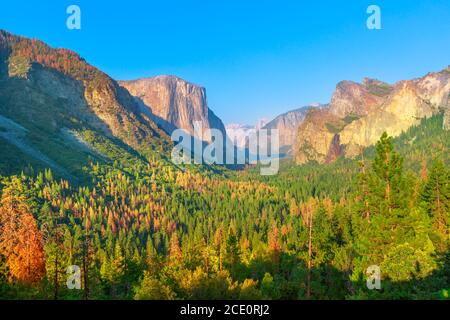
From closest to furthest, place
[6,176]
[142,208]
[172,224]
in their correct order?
[172,224], [6,176], [142,208]

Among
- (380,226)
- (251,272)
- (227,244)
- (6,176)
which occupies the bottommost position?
(251,272)

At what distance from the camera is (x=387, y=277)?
3597cm

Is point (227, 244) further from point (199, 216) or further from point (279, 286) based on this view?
point (199, 216)

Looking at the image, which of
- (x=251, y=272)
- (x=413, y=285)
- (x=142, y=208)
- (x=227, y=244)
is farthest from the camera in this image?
(x=142, y=208)

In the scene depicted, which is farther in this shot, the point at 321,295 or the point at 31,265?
the point at 321,295

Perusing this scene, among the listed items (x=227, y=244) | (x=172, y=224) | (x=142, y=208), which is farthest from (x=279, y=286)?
(x=142, y=208)

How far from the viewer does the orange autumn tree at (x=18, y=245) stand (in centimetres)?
4428

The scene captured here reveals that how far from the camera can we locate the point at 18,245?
44688 millimetres

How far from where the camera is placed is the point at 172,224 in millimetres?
161750

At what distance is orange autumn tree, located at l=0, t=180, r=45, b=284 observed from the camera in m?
44.3
